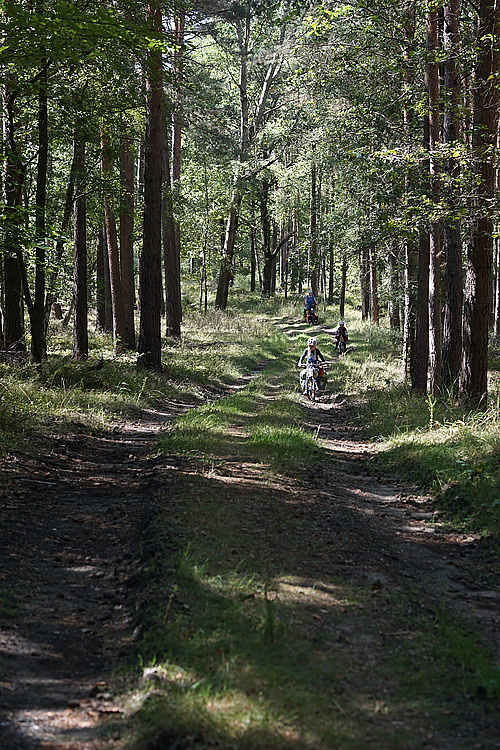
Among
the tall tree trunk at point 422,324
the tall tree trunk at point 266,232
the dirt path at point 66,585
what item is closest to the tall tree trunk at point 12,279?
the dirt path at point 66,585

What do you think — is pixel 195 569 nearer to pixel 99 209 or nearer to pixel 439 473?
pixel 439 473

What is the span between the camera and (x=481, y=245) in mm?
11250

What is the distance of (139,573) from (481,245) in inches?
342

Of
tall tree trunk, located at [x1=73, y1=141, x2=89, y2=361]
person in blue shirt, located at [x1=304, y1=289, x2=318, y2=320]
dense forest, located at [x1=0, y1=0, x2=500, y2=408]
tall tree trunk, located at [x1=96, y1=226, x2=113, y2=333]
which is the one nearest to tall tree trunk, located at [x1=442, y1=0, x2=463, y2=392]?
dense forest, located at [x1=0, y1=0, x2=500, y2=408]

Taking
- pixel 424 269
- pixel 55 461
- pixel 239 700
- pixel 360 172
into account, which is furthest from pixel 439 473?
pixel 360 172

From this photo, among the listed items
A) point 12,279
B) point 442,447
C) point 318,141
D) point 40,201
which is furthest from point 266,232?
point 442,447

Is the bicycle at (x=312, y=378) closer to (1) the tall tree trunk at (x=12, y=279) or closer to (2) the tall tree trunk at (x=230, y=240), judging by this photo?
(1) the tall tree trunk at (x=12, y=279)

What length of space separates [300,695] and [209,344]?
922 inches

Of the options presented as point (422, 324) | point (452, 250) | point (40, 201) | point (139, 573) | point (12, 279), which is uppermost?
point (40, 201)

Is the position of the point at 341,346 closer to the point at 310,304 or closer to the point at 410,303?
the point at 410,303

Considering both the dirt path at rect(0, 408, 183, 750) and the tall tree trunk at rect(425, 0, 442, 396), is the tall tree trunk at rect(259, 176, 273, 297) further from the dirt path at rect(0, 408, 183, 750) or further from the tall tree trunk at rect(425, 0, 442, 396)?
the dirt path at rect(0, 408, 183, 750)

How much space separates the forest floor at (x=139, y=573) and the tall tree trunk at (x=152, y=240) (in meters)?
7.23

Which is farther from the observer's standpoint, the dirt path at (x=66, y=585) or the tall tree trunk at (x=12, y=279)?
the tall tree trunk at (x=12, y=279)

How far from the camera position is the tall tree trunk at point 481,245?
36.1 ft
